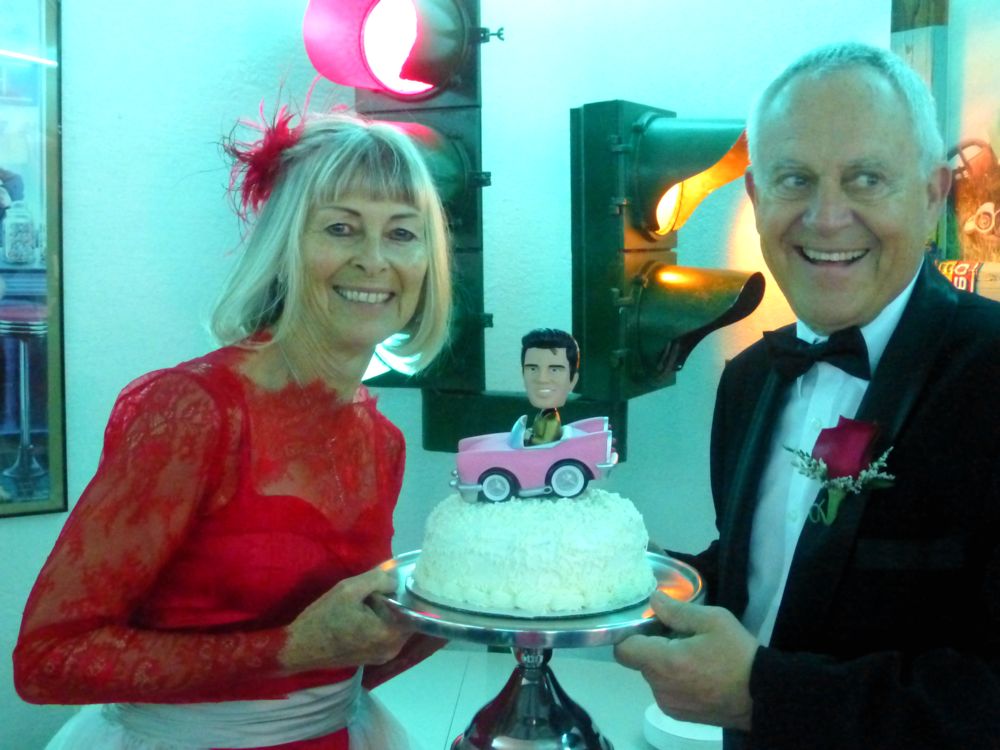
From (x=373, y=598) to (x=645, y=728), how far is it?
134 centimetres

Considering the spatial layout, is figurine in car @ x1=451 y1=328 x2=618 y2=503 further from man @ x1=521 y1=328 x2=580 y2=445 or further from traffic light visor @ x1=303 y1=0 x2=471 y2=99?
traffic light visor @ x1=303 y1=0 x2=471 y2=99

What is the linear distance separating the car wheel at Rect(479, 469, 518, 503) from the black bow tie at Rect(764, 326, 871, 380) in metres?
0.50

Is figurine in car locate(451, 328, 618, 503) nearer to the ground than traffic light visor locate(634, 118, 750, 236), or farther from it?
nearer to the ground

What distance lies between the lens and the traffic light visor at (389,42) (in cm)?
222

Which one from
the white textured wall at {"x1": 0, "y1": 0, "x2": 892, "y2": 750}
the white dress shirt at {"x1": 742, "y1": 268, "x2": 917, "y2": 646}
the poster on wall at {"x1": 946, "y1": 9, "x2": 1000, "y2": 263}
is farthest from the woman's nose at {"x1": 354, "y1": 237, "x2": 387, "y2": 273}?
the poster on wall at {"x1": 946, "y1": 9, "x2": 1000, "y2": 263}

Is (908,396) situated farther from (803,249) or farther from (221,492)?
(221,492)

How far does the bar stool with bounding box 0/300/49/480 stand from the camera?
2.53 metres

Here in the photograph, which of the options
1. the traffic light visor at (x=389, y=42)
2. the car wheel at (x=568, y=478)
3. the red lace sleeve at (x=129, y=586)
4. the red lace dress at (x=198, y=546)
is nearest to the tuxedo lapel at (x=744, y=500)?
the car wheel at (x=568, y=478)

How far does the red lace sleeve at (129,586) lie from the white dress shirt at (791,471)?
2.64ft

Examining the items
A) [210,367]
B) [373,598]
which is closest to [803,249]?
[373,598]

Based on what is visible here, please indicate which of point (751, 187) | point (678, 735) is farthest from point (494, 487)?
point (678, 735)

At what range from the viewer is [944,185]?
4.88ft

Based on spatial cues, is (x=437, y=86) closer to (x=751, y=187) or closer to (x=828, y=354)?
(x=751, y=187)

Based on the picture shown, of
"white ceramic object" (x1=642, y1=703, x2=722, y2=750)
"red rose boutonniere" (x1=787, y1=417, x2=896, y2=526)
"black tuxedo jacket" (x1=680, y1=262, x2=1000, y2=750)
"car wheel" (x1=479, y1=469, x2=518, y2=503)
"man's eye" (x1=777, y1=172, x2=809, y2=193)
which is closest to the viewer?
"black tuxedo jacket" (x1=680, y1=262, x2=1000, y2=750)
